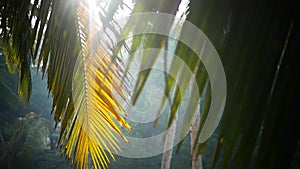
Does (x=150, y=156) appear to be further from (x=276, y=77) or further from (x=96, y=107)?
(x=276, y=77)

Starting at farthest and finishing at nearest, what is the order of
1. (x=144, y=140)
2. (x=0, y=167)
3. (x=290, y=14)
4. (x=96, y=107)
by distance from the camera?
(x=144, y=140) → (x=0, y=167) → (x=96, y=107) → (x=290, y=14)

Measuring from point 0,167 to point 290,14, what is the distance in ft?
31.3

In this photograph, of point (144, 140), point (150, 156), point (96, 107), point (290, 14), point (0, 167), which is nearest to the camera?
point (290, 14)

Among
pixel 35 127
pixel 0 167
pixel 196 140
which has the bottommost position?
pixel 0 167

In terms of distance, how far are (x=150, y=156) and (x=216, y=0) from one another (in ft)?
35.2

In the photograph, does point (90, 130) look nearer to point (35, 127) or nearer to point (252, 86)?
point (252, 86)

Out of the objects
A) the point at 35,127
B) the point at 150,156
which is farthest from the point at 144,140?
the point at 35,127

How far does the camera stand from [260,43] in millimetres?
255

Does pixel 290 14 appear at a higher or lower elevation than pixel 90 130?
higher

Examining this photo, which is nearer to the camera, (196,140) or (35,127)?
(196,140)

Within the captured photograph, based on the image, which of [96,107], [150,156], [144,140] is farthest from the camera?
[144,140]

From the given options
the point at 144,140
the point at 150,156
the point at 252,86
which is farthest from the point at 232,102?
the point at 144,140

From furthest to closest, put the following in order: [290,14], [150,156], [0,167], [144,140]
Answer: [144,140]
[150,156]
[0,167]
[290,14]

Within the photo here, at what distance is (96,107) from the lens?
1168 mm
